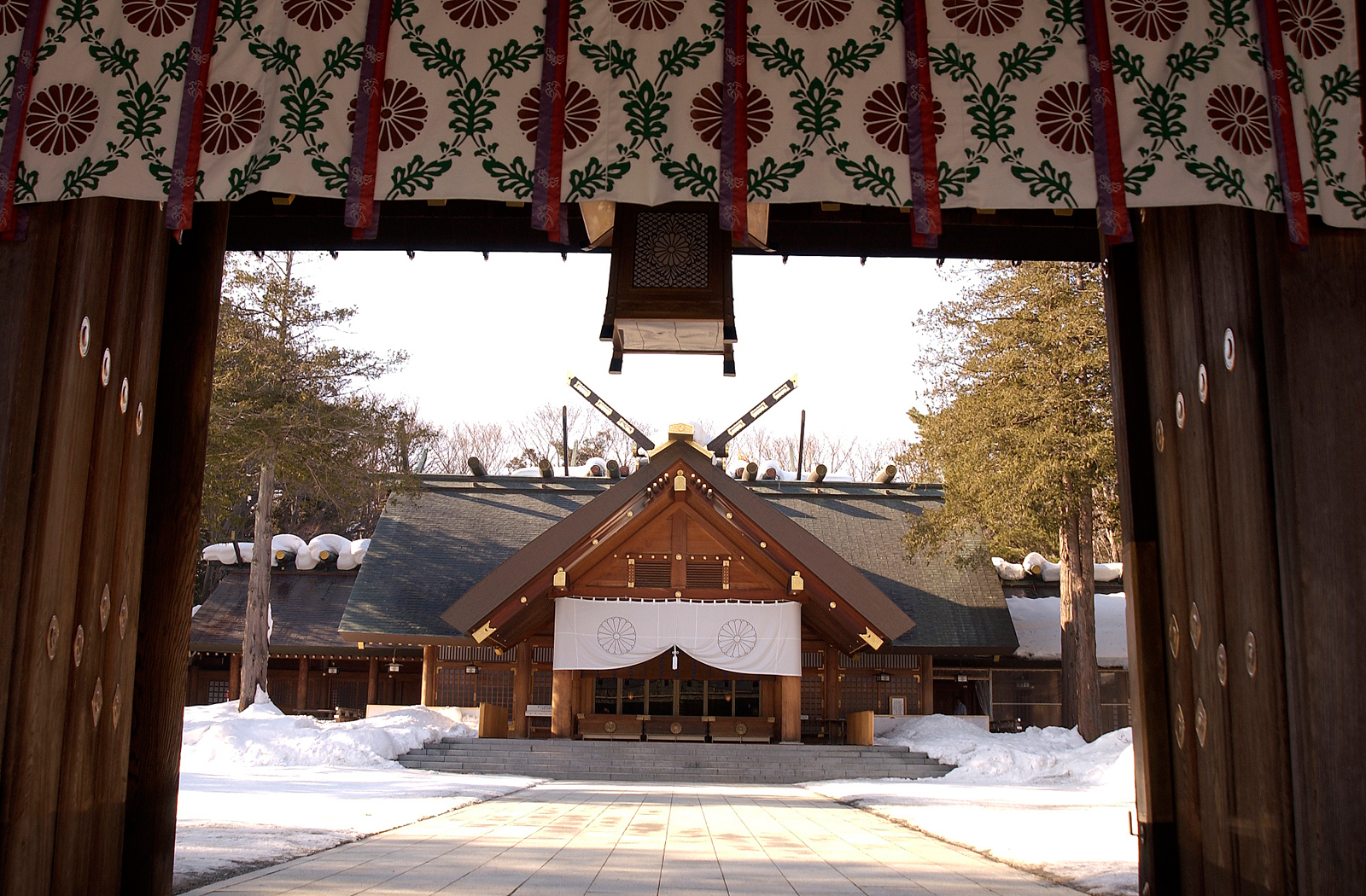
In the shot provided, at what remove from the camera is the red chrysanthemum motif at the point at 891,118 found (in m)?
3.62

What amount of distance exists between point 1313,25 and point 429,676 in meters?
18.2

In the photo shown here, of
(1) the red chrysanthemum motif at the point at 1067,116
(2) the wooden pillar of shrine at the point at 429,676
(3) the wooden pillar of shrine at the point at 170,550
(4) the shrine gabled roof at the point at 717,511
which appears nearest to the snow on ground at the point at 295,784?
(2) the wooden pillar of shrine at the point at 429,676

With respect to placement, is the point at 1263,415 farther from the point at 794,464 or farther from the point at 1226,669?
the point at 794,464

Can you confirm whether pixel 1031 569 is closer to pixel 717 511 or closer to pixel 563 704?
pixel 717 511

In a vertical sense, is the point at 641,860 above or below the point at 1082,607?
below

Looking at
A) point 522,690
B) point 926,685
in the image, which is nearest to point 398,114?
point 522,690

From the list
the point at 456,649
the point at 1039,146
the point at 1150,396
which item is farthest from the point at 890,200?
the point at 456,649

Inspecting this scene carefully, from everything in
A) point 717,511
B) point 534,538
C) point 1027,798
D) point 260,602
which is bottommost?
point 1027,798

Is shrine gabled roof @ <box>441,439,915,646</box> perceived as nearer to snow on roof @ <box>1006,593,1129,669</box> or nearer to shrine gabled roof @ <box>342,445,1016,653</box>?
shrine gabled roof @ <box>342,445,1016,653</box>

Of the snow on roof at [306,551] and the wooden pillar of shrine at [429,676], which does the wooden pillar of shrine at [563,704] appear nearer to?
the wooden pillar of shrine at [429,676]

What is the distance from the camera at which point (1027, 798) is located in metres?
11.6

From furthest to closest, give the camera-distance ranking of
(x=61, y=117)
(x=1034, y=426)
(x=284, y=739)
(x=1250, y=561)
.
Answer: (x=1034, y=426)
(x=284, y=739)
(x=61, y=117)
(x=1250, y=561)

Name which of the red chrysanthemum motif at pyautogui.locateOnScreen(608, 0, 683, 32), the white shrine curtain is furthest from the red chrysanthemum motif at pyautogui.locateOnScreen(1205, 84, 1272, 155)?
the white shrine curtain

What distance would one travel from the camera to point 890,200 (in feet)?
11.7
